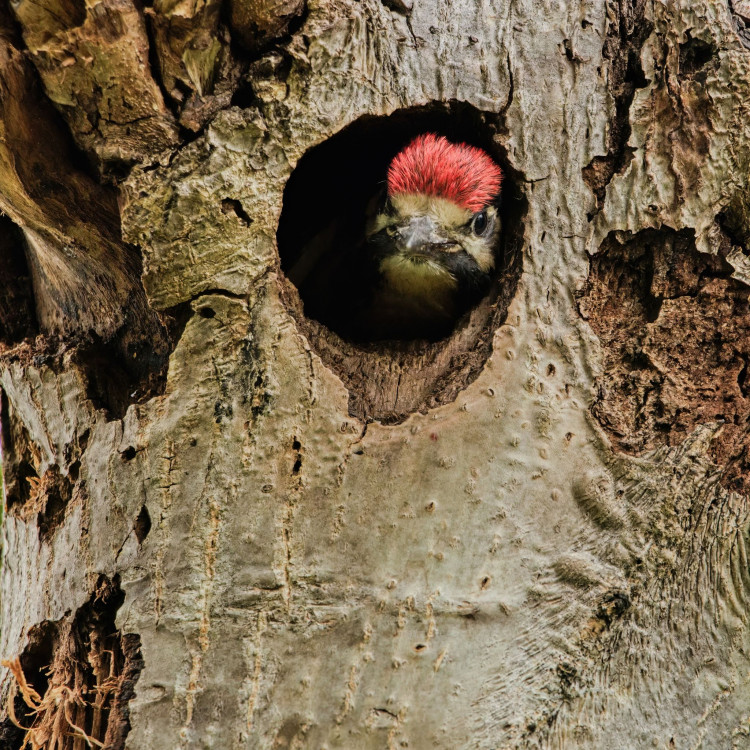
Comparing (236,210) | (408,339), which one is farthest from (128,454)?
(408,339)

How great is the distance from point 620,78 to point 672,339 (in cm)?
85

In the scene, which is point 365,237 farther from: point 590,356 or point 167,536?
point 167,536

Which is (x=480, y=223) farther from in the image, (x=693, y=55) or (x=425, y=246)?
(x=693, y=55)

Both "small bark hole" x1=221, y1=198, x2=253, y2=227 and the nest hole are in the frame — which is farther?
the nest hole

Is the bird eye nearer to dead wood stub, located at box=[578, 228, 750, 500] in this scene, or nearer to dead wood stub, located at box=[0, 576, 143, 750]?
dead wood stub, located at box=[578, 228, 750, 500]

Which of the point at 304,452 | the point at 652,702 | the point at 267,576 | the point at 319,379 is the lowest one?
the point at 652,702

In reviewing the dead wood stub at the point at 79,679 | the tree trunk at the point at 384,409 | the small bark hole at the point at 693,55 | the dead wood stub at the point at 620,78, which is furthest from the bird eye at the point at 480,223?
the dead wood stub at the point at 79,679

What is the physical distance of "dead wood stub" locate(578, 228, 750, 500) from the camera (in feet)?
7.88

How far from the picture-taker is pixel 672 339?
2.46 meters

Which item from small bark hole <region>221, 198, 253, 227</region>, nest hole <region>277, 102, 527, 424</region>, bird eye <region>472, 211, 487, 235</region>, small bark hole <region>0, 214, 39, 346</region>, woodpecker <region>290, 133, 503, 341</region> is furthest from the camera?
bird eye <region>472, 211, 487, 235</region>

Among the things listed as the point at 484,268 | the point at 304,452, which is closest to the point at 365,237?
the point at 484,268

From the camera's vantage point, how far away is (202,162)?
7.45 feet

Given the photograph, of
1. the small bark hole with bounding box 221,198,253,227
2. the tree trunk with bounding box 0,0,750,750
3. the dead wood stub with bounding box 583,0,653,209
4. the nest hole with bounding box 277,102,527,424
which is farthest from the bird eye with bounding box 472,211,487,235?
the small bark hole with bounding box 221,198,253,227

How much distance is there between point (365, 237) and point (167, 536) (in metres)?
2.28
